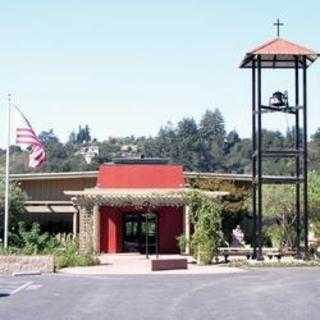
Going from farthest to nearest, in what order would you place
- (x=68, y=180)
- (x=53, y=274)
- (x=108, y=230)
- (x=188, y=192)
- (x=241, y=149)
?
(x=241, y=149)
(x=68, y=180)
(x=108, y=230)
(x=188, y=192)
(x=53, y=274)

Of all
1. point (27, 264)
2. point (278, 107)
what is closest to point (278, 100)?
point (278, 107)

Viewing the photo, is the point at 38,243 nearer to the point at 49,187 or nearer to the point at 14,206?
the point at 14,206

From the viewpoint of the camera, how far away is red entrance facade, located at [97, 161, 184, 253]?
121 ft

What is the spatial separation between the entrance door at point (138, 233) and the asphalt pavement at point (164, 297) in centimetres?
1309

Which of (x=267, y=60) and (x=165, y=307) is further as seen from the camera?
(x=267, y=60)

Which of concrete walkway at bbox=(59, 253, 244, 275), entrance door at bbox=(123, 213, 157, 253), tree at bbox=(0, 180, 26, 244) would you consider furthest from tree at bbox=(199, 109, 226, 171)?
concrete walkway at bbox=(59, 253, 244, 275)

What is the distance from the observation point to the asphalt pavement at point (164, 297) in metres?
15.0

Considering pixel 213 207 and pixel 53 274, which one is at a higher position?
pixel 213 207

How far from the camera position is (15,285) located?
2103cm

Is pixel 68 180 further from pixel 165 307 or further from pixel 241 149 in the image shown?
pixel 241 149

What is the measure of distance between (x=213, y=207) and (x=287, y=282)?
8193mm

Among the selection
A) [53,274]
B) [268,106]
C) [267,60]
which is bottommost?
[53,274]

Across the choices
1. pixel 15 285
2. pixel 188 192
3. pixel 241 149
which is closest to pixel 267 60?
pixel 188 192

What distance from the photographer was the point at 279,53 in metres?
29.3
